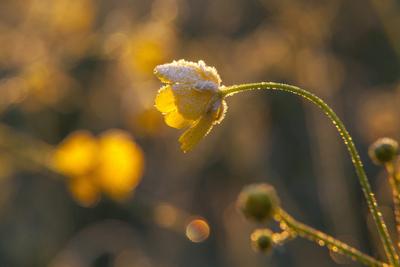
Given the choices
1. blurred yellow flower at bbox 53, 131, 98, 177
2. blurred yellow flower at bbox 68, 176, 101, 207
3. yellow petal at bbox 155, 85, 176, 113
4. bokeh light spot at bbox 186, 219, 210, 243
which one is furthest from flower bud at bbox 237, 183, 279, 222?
blurred yellow flower at bbox 68, 176, 101, 207

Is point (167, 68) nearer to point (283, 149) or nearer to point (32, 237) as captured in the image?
point (32, 237)

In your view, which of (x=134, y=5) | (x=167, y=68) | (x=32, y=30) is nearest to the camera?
(x=167, y=68)

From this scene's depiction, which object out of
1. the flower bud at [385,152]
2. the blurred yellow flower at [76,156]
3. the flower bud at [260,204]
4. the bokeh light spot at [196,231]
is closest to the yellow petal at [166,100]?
the flower bud at [260,204]

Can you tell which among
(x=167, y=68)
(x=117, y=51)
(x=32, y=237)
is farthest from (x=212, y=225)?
(x=167, y=68)

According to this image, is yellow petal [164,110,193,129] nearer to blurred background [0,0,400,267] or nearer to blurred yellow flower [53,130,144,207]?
blurred background [0,0,400,267]

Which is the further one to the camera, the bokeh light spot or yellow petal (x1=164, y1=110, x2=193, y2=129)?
the bokeh light spot
